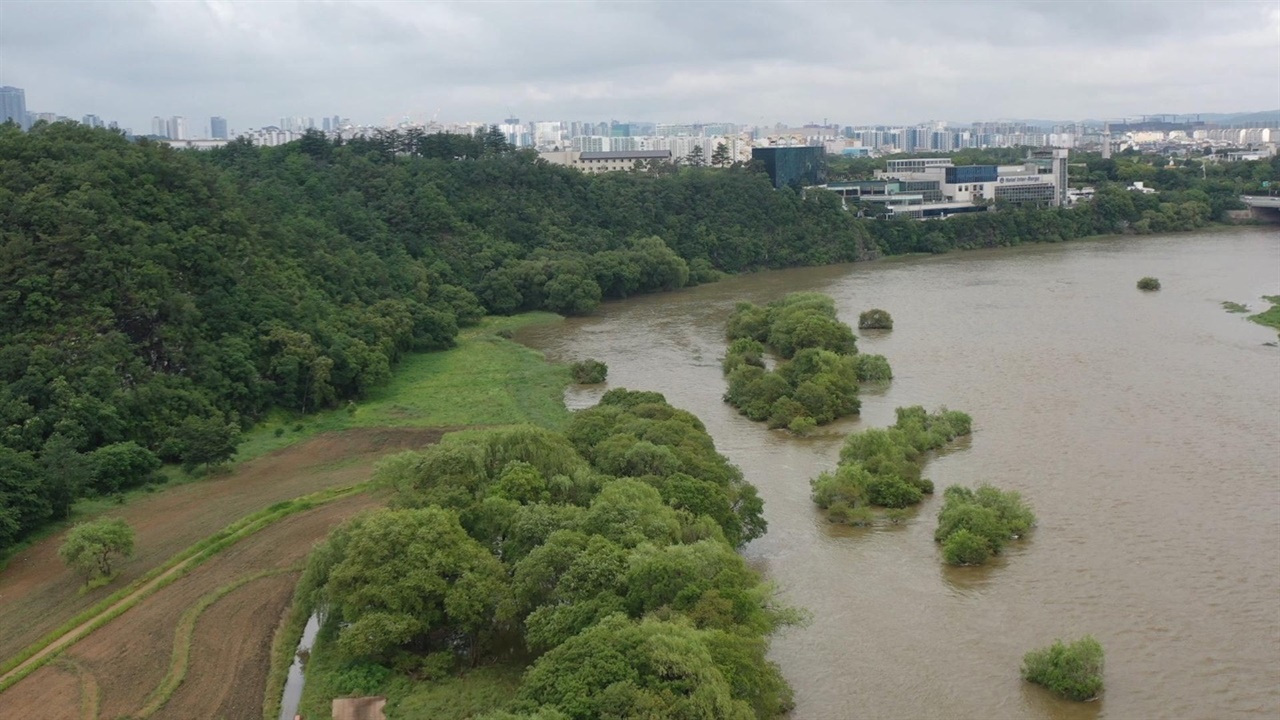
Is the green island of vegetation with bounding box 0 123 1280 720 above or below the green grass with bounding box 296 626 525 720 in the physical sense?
above

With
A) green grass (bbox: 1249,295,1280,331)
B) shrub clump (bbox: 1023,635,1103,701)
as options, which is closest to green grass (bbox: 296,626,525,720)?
shrub clump (bbox: 1023,635,1103,701)

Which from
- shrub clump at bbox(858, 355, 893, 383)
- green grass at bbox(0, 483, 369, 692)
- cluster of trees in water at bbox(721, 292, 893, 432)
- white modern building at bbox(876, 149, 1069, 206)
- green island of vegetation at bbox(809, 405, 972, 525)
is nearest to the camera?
green grass at bbox(0, 483, 369, 692)

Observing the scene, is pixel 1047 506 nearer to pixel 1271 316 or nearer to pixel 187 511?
pixel 187 511

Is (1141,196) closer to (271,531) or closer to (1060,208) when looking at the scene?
(1060,208)

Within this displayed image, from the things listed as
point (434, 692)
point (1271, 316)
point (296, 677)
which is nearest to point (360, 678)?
point (434, 692)

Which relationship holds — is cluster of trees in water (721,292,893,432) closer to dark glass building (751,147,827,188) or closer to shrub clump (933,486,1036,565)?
shrub clump (933,486,1036,565)

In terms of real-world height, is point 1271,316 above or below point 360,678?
above
